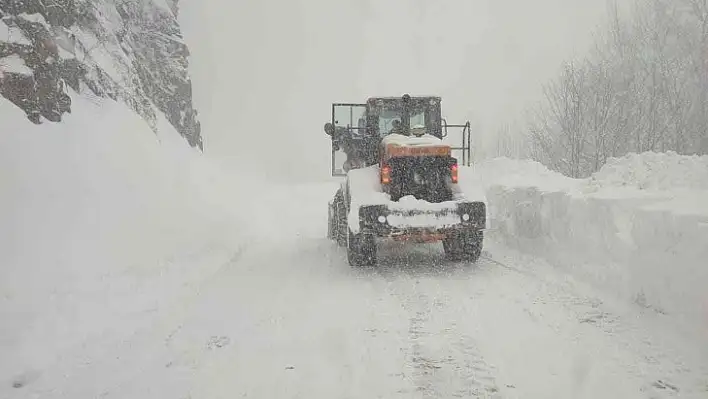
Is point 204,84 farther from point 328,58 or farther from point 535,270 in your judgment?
point 328,58

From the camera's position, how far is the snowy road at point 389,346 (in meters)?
3.55

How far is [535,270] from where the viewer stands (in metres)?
7.09

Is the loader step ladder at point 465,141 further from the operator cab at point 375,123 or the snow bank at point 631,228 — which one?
the snow bank at point 631,228

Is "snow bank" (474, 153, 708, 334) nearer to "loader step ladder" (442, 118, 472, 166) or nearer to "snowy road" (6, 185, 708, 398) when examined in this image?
"snowy road" (6, 185, 708, 398)

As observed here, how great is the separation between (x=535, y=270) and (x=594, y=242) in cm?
90

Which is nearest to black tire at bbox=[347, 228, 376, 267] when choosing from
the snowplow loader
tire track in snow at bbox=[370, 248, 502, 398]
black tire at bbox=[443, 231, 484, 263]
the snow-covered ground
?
the snowplow loader

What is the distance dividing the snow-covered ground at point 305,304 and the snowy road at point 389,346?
0.02 metres

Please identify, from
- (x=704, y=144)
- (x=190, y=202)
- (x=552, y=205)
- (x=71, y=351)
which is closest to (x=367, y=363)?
(x=71, y=351)

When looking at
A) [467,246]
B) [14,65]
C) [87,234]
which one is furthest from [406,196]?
[14,65]

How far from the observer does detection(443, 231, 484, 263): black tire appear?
7695mm

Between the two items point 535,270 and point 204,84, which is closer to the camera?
point 535,270

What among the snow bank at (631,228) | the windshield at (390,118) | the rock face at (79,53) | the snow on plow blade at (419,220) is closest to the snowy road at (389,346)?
the snow bank at (631,228)

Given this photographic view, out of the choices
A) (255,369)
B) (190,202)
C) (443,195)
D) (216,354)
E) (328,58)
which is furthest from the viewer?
(328,58)

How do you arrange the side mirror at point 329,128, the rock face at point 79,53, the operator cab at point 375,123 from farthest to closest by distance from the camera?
the rock face at point 79,53 < the operator cab at point 375,123 < the side mirror at point 329,128
